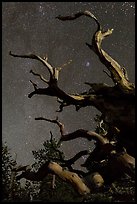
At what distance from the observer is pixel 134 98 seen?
13.1 metres

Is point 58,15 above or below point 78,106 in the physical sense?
above

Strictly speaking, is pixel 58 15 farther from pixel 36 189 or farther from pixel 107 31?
pixel 36 189

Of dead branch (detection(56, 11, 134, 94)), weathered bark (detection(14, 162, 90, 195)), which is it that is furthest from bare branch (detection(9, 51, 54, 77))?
weathered bark (detection(14, 162, 90, 195))

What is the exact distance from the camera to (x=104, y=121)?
561 inches

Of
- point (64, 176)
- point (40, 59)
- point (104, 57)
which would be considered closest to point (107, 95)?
point (104, 57)

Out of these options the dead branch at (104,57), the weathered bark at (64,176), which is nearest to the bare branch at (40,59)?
the dead branch at (104,57)

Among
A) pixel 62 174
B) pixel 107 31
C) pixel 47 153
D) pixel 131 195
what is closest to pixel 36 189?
pixel 47 153

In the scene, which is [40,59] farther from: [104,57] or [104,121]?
[104,121]

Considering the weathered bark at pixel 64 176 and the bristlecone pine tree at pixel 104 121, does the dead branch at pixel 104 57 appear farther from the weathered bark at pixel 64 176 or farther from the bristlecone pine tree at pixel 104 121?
the weathered bark at pixel 64 176

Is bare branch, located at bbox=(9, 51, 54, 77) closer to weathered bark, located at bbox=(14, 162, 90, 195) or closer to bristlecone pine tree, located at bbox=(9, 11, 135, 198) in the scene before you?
bristlecone pine tree, located at bbox=(9, 11, 135, 198)

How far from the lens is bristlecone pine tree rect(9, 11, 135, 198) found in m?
13.1

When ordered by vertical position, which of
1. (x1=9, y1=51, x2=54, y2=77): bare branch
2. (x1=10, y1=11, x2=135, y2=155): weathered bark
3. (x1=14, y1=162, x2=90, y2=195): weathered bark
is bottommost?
(x1=14, y1=162, x2=90, y2=195): weathered bark

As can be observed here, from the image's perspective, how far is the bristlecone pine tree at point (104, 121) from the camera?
13141 mm

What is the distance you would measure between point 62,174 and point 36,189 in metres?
11.7
